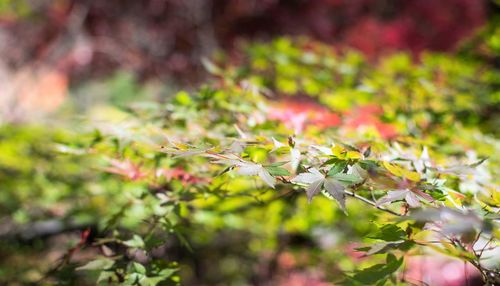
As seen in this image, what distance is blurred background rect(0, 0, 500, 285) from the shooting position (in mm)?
2418

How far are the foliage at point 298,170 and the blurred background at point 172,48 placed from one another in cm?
5

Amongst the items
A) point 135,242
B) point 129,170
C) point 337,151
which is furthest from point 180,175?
point 337,151

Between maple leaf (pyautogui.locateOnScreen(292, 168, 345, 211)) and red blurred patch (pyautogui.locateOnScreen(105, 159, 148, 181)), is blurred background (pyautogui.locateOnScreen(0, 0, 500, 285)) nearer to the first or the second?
red blurred patch (pyautogui.locateOnScreen(105, 159, 148, 181))

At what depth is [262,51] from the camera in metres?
1.96

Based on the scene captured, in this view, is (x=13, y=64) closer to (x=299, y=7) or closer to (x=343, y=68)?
(x=299, y=7)

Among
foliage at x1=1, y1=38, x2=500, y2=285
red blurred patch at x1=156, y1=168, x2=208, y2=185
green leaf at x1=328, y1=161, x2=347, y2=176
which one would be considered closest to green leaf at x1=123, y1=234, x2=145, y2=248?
foliage at x1=1, y1=38, x2=500, y2=285

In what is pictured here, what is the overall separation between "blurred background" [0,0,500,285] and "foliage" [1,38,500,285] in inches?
2.0

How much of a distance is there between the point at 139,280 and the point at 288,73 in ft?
4.40

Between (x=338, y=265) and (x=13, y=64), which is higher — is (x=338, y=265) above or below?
below

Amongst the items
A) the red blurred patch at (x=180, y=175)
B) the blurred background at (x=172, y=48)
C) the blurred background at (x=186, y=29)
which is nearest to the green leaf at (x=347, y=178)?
the red blurred patch at (x=180, y=175)

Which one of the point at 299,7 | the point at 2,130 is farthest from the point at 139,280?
the point at 299,7

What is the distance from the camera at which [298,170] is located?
2.74ft

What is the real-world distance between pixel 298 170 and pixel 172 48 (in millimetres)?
5986

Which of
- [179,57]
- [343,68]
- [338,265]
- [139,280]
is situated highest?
[343,68]
